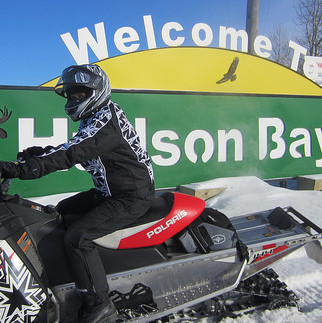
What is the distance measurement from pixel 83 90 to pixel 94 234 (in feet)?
3.18

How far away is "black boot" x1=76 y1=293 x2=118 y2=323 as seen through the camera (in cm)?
198

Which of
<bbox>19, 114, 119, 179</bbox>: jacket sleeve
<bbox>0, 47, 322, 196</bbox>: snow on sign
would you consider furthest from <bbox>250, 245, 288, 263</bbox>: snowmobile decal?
<bbox>0, 47, 322, 196</bbox>: snow on sign

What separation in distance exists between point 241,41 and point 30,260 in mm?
7122

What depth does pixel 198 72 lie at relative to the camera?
679 cm

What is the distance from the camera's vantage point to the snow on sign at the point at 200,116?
5.14 metres

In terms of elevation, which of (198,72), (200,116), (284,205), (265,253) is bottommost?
(284,205)

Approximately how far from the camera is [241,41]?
7.55 metres

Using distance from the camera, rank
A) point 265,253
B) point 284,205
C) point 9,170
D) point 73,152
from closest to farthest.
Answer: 1. point 9,170
2. point 73,152
3. point 265,253
4. point 284,205

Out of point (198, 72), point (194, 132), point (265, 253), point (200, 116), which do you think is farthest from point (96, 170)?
point (198, 72)

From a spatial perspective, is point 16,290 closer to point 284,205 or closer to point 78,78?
point 78,78

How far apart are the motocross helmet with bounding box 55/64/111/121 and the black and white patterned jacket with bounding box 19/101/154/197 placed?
83mm

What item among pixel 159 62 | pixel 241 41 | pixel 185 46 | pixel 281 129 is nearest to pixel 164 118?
pixel 159 62

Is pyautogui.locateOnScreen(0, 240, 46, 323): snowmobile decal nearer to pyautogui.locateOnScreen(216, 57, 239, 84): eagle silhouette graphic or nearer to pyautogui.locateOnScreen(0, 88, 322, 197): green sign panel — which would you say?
pyautogui.locateOnScreen(0, 88, 322, 197): green sign panel

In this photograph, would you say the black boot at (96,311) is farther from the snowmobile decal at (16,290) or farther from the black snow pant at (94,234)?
the snowmobile decal at (16,290)
